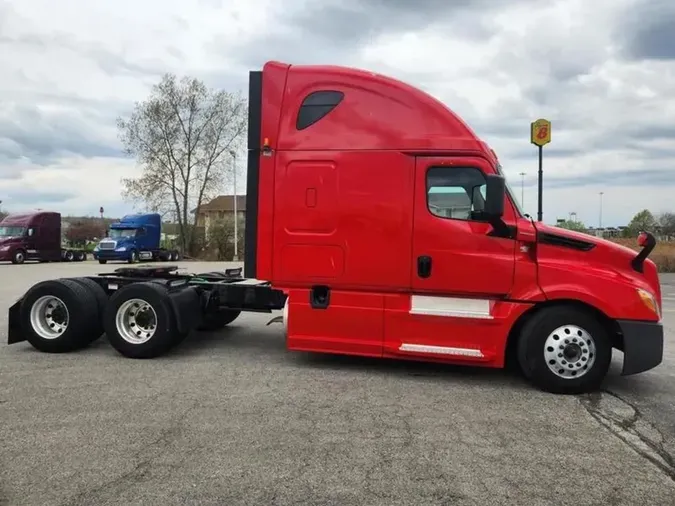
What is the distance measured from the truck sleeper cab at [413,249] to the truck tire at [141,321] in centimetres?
122

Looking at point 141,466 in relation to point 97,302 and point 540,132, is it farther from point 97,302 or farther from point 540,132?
point 540,132

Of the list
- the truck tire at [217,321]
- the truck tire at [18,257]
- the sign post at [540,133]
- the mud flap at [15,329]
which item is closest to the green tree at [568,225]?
the sign post at [540,133]

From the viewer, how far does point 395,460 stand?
13.6 feet

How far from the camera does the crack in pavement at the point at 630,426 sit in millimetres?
4293

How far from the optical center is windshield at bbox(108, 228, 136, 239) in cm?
3853

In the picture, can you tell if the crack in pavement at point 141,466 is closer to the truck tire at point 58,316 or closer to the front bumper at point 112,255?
the truck tire at point 58,316

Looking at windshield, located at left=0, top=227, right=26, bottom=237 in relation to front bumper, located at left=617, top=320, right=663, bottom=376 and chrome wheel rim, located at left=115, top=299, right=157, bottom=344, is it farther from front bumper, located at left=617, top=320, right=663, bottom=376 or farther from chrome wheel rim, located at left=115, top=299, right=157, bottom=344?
front bumper, located at left=617, top=320, right=663, bottom=376

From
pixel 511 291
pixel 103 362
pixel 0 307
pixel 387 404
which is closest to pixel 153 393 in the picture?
pixel 103 362

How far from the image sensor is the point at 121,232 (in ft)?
127

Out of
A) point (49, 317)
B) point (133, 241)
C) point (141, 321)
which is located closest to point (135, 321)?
point (141, 321)

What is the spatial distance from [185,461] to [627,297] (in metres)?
4.42

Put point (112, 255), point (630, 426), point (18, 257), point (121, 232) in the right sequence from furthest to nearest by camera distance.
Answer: point (121, 232), point (112, 255), point (18, 257), point (630, 426)

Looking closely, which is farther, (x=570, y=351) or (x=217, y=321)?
(x=217, y=321)

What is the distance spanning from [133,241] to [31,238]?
6.04m
